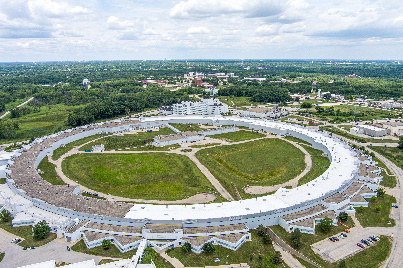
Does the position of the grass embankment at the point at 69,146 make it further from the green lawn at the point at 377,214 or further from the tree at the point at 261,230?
the green lawn at the point at 377,214

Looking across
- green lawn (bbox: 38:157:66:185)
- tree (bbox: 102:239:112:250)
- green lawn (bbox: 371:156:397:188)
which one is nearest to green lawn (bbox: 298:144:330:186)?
green lawn (bbox: 371:156:397:188)

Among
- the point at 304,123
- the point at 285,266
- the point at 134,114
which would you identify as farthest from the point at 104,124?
the point at 285,266

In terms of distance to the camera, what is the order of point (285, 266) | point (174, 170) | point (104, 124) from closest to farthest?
point (285, 266), point (174, 170), point (104, 124)

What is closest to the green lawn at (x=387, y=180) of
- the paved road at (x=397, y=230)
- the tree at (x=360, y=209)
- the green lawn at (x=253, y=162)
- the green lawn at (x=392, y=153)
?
the paved road at (x=397, y=230)

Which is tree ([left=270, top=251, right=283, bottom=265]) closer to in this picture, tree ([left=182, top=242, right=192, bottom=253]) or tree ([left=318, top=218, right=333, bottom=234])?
tree ([left=318, top=218, right=333, bottom=234])

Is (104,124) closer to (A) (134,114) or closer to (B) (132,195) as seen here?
(A) (134,114)

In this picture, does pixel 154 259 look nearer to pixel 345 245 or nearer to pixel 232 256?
pixel 232 256
